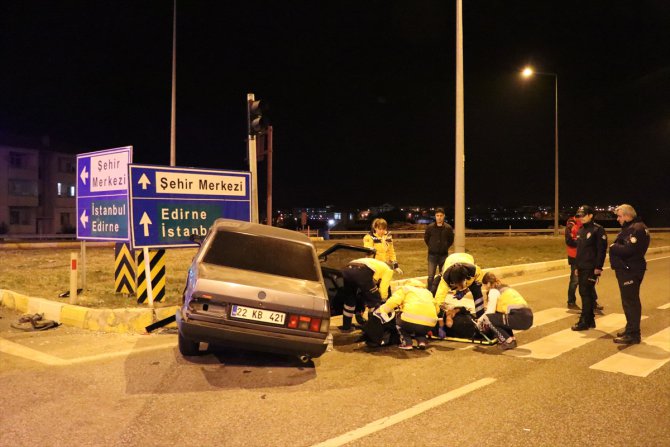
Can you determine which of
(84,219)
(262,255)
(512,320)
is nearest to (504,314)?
(512,320)

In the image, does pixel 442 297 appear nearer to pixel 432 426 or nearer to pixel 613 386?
pixel 613 386

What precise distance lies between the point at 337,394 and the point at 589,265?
505 cm

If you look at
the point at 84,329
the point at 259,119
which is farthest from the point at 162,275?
the point at 259,119

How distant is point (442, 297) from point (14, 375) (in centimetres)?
488

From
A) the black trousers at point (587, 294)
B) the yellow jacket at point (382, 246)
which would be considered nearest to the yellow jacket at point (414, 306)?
the yellow jacket at point (382, 246)

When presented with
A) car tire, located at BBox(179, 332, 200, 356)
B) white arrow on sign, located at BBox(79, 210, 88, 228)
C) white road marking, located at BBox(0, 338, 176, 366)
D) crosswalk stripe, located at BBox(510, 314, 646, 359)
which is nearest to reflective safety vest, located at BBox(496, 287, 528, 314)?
crosswalk stripe, located at BBox(510, 314, 646, 359)

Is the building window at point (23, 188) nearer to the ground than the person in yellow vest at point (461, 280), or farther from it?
farther from it

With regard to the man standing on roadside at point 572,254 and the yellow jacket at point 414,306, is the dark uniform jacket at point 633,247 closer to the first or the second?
the yellow jacket at point 414,306

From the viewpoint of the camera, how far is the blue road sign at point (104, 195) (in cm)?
898

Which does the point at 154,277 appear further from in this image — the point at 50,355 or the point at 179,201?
the point at 50,355

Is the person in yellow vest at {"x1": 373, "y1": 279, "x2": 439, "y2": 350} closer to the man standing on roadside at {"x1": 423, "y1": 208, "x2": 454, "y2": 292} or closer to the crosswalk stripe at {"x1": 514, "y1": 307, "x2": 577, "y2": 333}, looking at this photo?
the crosswalk stripe at {"x1": 514, "y1": 307, "x2": 577, "y2": 333}

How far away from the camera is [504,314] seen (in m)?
6.83

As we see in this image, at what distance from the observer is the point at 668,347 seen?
6.82m

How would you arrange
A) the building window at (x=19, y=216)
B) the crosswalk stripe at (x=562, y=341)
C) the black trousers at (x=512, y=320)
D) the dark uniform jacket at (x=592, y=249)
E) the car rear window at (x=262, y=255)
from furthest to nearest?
the building window at (x=19, y=216) < the dark uniform jacket at (x=592, y=249) < the black trousers at (x=512, y=320) < the crosswalk stripe at (x=562, y=341) < the car rear window at (x=262, y=255)
